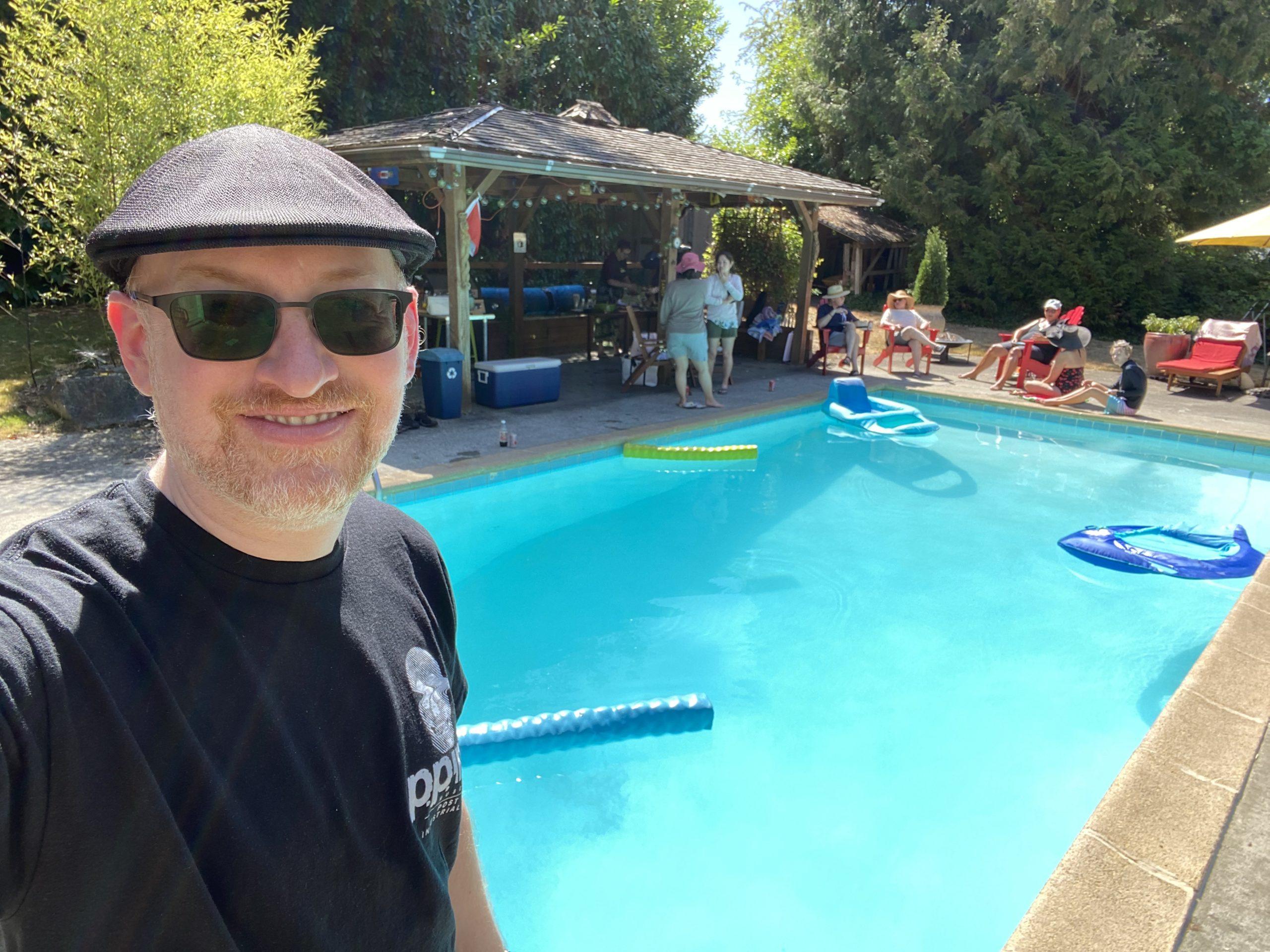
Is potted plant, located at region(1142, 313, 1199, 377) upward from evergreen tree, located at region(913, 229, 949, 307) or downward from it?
downward

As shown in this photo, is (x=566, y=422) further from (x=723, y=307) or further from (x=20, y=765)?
(x=20, y=765)

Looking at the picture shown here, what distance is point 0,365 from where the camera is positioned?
9.78 meters

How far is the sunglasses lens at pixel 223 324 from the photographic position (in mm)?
993

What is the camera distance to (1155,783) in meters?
3.41

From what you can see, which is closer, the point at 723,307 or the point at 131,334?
the point at 131,334

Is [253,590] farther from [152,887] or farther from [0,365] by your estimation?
[0,365]

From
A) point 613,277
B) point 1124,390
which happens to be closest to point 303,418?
point 1124,390

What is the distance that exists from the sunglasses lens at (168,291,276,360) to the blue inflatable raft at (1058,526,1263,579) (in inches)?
283

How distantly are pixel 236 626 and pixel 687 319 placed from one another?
31.1 feet

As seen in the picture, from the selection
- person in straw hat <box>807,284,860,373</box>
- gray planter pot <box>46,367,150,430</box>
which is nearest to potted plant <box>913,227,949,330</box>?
person in straw hat <box>807,284,860,373</box>

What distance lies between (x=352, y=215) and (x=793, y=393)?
11.3 meters

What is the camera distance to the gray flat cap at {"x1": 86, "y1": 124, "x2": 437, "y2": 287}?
889 millimetres

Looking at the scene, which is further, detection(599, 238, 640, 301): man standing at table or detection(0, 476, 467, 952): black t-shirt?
detection(599, 238, 640, 301): man standing at table

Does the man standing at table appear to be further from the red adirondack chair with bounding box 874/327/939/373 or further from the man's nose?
the man's nose
